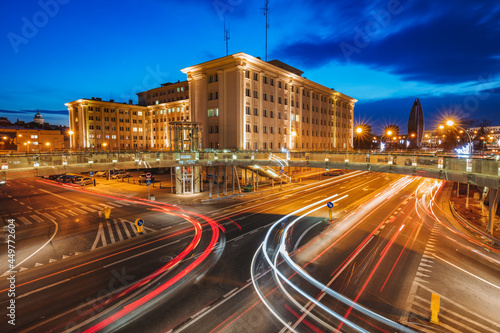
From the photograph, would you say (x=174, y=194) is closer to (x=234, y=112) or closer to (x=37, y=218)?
(x=37, y=218)

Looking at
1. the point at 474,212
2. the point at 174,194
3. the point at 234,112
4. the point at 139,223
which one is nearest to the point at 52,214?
the point at 139,223

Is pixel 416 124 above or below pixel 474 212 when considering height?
above

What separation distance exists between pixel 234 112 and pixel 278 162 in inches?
827

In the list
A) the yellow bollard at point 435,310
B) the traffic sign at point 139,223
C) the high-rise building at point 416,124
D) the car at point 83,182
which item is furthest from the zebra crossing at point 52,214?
the high-rise building at point 416,124

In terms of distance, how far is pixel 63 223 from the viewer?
22312mm

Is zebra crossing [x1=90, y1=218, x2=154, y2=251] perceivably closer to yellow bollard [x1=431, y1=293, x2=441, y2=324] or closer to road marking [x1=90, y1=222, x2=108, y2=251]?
road marking [x1=90, y1=222, x2=108, y2=251]

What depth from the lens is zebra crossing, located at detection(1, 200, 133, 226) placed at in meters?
23.0

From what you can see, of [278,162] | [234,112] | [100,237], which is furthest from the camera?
[234,112]

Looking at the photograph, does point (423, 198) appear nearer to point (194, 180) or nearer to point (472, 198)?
point (472, 198)

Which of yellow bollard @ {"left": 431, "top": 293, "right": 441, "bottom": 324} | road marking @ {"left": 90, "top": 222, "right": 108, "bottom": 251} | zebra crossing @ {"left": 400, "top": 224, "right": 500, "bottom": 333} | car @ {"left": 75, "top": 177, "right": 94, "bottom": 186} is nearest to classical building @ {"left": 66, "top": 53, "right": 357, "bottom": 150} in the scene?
car @ {"left": 75, "top": 177, "right": 94, "bottom": 186}

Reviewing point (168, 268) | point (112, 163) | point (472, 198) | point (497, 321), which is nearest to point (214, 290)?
point (168, 268)

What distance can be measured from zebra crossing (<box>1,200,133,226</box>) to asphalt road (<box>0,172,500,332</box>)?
289 millimetres

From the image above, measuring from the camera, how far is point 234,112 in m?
46.7

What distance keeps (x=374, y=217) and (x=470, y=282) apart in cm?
1146
